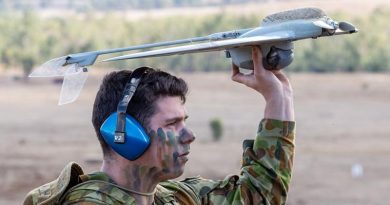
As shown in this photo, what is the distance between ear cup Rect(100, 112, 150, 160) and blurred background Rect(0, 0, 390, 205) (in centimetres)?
37

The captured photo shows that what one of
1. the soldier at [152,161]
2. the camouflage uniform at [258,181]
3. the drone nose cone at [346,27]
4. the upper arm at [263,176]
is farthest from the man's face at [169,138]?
the drone nose cone at [346,27]

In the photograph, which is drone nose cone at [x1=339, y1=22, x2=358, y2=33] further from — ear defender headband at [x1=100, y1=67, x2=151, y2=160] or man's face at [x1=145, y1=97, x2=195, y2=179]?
ear defender headband at [x1=100, y1=67, x2=151, y2=160]

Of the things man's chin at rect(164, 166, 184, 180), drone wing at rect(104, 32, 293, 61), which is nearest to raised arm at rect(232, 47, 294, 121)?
drone wing at rect(104, 32, 293, 61)

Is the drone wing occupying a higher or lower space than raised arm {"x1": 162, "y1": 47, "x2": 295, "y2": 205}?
higher

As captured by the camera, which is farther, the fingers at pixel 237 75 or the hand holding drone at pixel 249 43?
the fingers at pixel 237 75

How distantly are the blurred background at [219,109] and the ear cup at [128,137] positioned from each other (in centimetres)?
37

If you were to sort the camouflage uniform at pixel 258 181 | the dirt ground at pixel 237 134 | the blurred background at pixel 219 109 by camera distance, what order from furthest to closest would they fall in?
the blurred background at pixel 219 109, the dirt ground at pixel 237 134, the camouflage uniform at pixel 258 181

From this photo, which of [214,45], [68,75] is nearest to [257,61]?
[214,45]

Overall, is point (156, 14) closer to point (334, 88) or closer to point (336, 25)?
point (334, 88)

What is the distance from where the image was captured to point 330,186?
71.7 feet

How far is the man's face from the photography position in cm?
326

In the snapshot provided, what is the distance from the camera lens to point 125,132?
321 cm

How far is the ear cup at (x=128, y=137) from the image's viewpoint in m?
3.21

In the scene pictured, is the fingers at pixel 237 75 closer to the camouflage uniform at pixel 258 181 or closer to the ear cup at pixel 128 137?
the camouflage uniform at pixel 258 181
